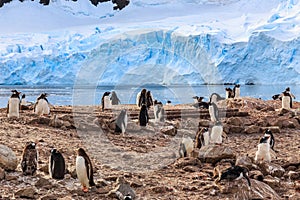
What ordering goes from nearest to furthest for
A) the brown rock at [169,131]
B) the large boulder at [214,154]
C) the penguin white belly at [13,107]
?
1. the large boulder at [214,154]
2. the brown rock at [169,131]
3. the penguin white belly at [13,107]

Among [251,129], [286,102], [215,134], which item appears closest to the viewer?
[215,134]

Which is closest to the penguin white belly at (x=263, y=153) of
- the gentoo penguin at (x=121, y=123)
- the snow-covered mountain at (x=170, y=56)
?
the gentoo penguin at (x=121, y=123)

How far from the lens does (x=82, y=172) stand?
496 centimetres

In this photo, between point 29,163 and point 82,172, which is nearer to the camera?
point 82,172

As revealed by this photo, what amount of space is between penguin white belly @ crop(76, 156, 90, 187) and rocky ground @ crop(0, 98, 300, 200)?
11 centimetres

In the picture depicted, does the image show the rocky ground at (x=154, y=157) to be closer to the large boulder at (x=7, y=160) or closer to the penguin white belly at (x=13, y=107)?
the large boulder at (x=7, y=160)

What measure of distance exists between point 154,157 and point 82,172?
7.26 ft

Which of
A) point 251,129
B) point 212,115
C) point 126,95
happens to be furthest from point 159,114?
point 126,95

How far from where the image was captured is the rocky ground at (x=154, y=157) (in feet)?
16.1

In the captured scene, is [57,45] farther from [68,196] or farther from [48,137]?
[68,196]

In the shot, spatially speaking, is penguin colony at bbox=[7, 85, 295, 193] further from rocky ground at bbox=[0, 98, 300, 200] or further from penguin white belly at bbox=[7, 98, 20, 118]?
rocky ground at bbox=[0, 98, 300, 200]

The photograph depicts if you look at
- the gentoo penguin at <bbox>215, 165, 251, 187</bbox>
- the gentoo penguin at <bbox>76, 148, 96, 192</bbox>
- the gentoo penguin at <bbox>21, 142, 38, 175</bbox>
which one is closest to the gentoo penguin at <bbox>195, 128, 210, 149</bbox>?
the gentoo penguin at <bbox>215, 165, 251, 187</bbox>

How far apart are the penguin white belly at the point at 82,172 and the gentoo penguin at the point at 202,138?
11.6ft

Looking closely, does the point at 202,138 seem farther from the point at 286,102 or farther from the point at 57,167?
the point at 286,102
